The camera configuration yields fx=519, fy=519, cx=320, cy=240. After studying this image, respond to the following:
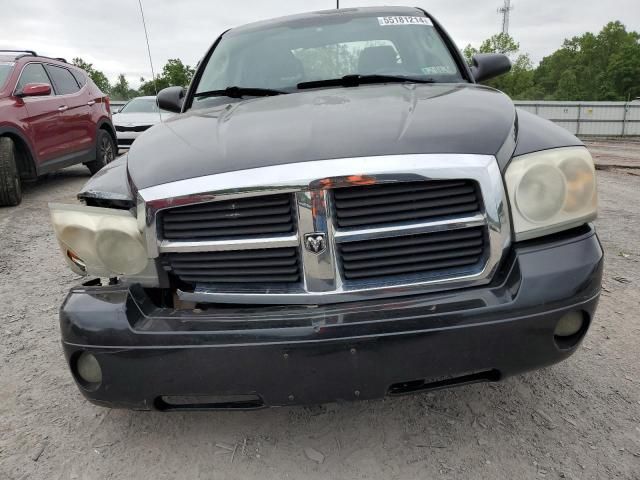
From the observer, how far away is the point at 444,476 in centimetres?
172

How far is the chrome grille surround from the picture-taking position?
5.10ft

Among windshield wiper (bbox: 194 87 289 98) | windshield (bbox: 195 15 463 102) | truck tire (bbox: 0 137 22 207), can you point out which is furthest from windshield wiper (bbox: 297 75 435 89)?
truck tire (bbox: 0 137 22 207)

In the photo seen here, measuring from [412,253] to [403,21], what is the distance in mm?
1958

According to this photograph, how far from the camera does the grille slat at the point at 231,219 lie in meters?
1.61

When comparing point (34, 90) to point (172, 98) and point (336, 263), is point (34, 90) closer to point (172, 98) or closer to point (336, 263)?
point (172, 98)

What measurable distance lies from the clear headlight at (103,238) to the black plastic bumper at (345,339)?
140 mm

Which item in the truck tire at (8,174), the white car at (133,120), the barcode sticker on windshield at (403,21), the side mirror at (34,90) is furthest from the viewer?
the white car at (133,120)

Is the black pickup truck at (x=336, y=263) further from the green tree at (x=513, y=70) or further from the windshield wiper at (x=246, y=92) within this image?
the green tree at (x=513, y=70)

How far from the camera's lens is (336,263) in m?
1.62

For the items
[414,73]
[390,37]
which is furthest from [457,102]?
[390,37]

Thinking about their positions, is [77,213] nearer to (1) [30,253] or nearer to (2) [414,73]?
(2) [414,73]

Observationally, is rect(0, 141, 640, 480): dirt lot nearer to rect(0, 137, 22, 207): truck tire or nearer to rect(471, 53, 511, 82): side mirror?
rect(471, 53, 511, 82): side mirror

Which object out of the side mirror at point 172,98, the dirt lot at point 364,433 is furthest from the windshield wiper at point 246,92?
the dirt lot at point 364,433

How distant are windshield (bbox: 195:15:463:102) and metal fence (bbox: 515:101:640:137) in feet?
67.3
